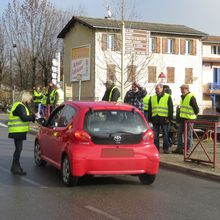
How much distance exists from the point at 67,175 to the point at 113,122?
1.21m

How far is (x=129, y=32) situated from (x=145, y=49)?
0.96 m

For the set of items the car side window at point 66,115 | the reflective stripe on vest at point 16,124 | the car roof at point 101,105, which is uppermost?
the car roof at point 101,105

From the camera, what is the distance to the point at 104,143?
8.05 m

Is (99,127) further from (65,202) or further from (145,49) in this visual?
(145,49)

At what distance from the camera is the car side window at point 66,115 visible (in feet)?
28.0

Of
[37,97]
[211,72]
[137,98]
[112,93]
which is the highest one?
[211,72]

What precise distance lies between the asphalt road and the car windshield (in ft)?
3.33

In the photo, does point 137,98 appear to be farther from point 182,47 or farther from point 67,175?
point 182,47

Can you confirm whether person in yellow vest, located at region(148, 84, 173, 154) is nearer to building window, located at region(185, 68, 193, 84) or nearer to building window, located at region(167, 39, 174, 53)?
building window, located at region(167, 39, 174, 53)

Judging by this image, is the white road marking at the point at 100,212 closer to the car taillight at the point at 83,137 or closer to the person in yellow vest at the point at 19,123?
the car taillight at the point at 83,137

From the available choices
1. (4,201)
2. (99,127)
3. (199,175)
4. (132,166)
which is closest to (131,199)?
(132,166)

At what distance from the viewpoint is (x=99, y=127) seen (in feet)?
26.7

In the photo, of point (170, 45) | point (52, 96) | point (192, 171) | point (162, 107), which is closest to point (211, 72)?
point (170, 45)

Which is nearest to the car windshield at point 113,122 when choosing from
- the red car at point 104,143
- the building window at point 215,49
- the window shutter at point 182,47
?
the red car at point 104,143
